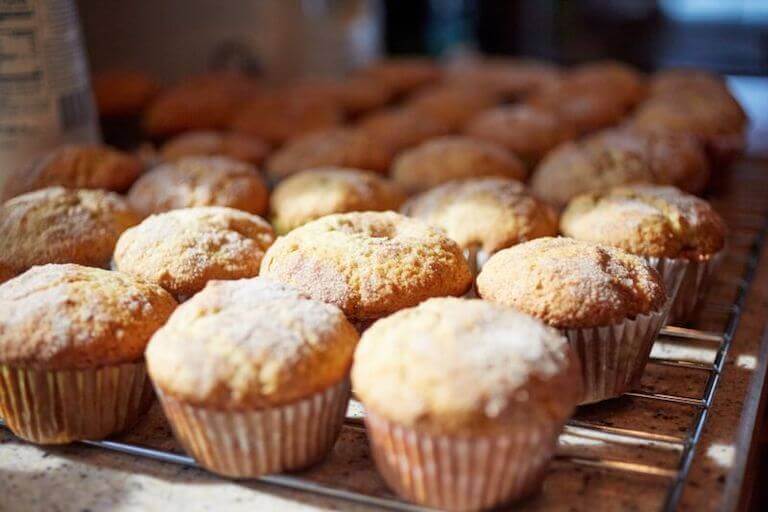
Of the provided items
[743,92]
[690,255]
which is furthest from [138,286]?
[743,92]

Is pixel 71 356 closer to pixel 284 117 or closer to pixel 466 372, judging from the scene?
pixel 466 372

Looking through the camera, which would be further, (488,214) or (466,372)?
(488,214)

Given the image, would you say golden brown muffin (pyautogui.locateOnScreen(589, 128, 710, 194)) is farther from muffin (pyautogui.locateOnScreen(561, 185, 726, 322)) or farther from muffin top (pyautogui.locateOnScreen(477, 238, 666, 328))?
muffin top (pyautogui.locateOnScreen(477, 238, 666, 328))

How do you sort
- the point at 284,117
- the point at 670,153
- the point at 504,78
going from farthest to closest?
the point at 504,78 < the point at 284,117 < the point at 670,153

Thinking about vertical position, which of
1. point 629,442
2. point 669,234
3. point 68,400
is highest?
point 669,234

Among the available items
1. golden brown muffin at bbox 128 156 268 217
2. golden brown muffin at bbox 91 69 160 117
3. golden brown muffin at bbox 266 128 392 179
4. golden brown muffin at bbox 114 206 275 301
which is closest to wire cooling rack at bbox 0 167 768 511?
golden brown muffin at bbox 114 206 275 301

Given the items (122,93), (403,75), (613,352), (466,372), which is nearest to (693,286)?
(613,352)
